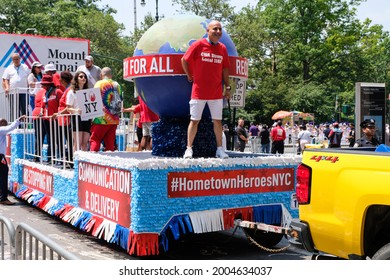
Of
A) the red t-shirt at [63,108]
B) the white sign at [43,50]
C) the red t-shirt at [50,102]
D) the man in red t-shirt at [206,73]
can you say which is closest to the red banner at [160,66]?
the man in red t-shirt at [206,73]

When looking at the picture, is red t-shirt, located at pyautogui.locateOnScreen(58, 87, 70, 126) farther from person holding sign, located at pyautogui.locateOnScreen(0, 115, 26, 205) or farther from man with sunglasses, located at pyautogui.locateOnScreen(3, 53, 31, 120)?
man with sunglasses, located at pyautogui.locateOnScreen(3, 53, 31, 120)

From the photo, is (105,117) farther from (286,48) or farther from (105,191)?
(286,48)

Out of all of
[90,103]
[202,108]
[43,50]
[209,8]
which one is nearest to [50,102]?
[90,103]

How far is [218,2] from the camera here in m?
55.2

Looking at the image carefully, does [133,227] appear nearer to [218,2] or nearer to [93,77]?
[93,77]

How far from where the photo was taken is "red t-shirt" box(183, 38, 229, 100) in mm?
7570

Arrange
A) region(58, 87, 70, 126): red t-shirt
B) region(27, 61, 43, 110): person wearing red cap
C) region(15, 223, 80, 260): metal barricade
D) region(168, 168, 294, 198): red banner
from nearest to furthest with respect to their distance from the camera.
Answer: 1. region(15, 223, 80, 260): metal barricade
2. region(168, 168, 294, 198): red banner
3. region(58, 87, 70, 126): red t-shirt
4. region(27, 61, 43, 110): person wearing red cap

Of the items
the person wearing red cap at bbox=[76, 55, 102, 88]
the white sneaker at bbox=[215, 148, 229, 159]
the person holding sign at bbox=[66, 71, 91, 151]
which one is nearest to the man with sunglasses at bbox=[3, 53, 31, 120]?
the person wearing red cap at bbox=[76, 55, 102, 88]

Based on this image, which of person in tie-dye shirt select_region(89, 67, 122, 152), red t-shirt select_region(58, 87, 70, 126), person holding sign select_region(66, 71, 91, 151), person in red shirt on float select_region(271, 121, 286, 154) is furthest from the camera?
person in red shirt on float select_region(271, 121, 286, 154)

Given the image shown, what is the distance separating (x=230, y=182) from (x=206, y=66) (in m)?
1.47

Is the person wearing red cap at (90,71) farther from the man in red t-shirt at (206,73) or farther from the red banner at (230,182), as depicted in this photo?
the red banner at (230,182)

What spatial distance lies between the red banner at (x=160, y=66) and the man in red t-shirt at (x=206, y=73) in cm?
31

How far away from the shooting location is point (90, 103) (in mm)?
A: 8805

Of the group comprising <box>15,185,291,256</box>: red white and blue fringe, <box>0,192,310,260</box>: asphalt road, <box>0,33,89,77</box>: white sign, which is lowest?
<box>0,192,310,260</box>: asphalt road
